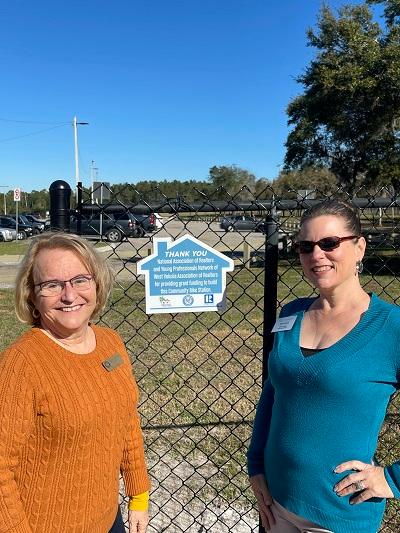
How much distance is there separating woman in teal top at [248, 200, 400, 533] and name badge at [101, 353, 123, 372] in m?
0.54

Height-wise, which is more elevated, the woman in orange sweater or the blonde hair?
the blonde hair

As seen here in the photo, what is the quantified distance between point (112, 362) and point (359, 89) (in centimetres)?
1428

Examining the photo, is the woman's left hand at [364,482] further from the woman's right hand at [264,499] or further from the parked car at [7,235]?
the parked car at [7,235]

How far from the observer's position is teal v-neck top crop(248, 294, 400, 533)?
1.61 m

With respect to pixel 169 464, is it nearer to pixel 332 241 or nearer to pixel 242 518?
pixel 242 518

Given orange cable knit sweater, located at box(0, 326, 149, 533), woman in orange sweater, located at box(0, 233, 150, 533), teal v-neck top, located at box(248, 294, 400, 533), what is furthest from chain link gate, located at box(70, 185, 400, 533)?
orange cable knit sweater, located at box(0, 326, 149, 533)

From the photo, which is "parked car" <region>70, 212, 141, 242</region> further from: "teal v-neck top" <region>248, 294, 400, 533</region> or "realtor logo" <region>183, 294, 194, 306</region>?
"teal v-neck top" <region>248, 294, 400, 533</region>

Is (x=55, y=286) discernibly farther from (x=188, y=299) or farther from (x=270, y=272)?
(x=270, y=272)

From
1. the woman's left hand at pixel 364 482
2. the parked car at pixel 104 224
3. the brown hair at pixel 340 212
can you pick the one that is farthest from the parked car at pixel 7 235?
the woman's left hand at pixel 364 482

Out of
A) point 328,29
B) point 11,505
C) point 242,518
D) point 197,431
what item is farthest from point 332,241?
point 328,29

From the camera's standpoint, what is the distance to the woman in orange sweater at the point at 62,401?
1.47 meters

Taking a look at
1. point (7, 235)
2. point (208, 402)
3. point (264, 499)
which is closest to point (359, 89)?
point (208, 402)

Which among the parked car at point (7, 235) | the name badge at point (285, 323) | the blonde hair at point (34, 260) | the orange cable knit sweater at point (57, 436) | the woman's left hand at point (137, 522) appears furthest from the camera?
the parked car at point (7, 235)

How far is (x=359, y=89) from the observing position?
46.5 ft
